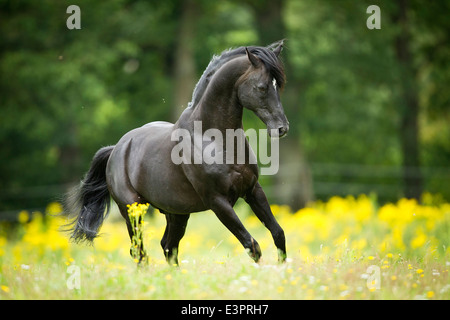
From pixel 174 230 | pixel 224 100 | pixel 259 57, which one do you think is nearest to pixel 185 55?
pixel 174 230

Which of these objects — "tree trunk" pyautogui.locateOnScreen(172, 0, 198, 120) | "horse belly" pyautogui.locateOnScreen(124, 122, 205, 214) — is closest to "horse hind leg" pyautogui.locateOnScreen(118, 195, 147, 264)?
"horse belly" pyautogui.locateOnScreen(124, 122, 205, 214)

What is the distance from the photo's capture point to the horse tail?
21.1 ft

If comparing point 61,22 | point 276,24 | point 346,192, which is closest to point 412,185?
point 346,192

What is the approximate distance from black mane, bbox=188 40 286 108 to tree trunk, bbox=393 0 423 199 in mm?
10095

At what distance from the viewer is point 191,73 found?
14430 mm

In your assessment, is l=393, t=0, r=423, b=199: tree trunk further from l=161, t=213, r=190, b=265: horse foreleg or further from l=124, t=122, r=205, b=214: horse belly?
l=124, t=122, r=205, b=214: horse belly

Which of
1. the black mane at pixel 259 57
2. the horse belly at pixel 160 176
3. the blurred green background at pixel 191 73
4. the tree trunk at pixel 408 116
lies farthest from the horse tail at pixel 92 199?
the tree trunk at pixel 408 116

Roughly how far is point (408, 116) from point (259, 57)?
10.9 meters

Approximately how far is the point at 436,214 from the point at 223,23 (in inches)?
372

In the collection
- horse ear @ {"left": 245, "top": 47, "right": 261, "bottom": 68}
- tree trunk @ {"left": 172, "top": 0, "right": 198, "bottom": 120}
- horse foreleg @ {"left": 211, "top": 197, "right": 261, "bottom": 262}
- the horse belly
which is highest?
tree trunk @ {"left": 172, "top": 0, "right": 198, "bottom": 120}

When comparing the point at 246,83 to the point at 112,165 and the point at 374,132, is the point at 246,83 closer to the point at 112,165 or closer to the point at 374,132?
the point at 112,165
